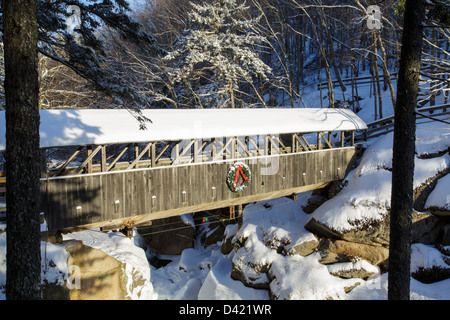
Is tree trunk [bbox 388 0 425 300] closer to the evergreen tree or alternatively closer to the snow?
the snow

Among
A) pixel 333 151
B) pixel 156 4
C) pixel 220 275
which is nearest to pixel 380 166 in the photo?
pixel 333 151

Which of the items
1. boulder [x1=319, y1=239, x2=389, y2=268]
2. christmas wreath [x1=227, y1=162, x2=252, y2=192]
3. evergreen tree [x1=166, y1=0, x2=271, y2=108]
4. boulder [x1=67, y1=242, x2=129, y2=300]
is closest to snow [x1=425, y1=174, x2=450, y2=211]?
boulder [x1=319, y1=239, x2=389, y2=268]

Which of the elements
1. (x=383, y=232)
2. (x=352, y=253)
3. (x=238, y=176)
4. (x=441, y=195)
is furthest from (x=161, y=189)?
(x=441, y=195)

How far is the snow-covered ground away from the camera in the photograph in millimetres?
10391

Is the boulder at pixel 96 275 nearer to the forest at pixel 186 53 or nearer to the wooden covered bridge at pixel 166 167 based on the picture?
the wooden covered bridge at pixel 166 167

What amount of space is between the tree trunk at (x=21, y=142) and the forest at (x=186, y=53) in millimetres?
763

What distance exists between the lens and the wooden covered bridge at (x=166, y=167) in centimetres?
842

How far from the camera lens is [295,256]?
12.1m

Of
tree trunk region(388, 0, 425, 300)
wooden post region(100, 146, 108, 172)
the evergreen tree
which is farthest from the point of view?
the evergreen tree

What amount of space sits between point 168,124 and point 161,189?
2072mm

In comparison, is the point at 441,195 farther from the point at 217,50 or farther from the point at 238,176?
the point at 217,50

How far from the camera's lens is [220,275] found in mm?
13188

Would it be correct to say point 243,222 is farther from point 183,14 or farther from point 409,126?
point 183,14

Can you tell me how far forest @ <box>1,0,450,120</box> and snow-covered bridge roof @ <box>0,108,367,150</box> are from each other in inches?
45.4
